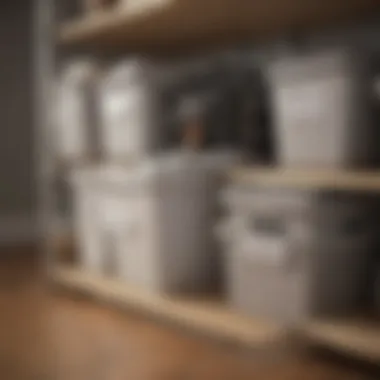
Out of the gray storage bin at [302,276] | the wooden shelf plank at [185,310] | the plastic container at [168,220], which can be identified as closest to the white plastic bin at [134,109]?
the plastic container at [168,220]

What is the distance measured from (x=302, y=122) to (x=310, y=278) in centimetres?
33

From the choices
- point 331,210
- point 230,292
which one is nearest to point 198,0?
point 331,210

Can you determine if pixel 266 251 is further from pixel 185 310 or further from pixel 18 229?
pixel 18 229

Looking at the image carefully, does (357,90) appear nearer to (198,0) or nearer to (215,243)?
(198,0)

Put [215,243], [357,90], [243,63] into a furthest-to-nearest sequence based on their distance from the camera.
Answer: [243,63] → [215,243] → [357,90]

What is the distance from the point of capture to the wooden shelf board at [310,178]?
1561mm

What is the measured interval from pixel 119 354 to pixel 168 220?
423 millimetres

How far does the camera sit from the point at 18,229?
3.43m

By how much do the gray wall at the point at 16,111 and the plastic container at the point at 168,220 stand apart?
131 centimetres

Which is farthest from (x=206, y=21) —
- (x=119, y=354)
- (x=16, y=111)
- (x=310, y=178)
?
(x=16, y=111)

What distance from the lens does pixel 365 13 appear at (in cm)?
204

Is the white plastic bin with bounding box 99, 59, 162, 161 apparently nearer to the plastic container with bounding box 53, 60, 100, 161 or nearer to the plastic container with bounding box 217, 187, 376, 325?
the plastic container with bounding box 53, 60, 100, 161

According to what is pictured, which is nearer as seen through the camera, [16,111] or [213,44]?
[213,44]

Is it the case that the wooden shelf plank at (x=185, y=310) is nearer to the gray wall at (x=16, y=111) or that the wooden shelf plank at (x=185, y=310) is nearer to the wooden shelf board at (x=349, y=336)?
the wooden shelf board at (x=349, y=336)
